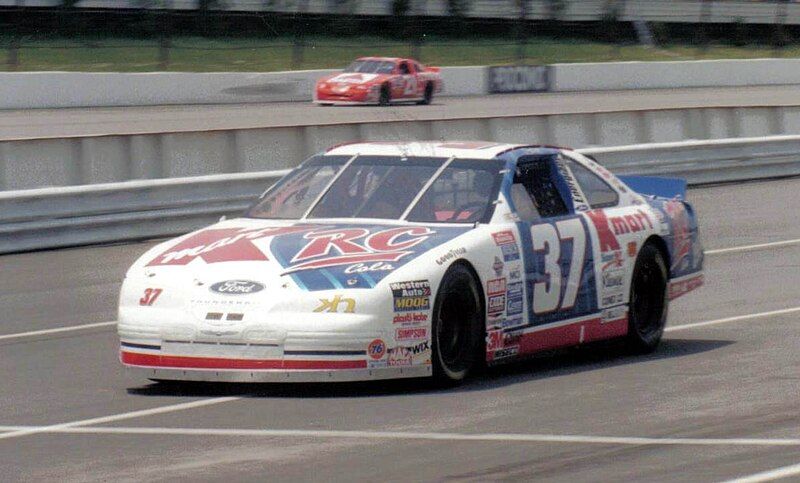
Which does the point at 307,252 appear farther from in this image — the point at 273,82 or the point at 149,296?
the point at 273,82

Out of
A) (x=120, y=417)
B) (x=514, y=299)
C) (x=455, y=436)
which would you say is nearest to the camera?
(x=455, y=436)

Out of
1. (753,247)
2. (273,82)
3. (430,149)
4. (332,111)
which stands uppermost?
(273,82)

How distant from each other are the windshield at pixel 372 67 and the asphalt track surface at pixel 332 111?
966 mm

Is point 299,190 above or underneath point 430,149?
underneath

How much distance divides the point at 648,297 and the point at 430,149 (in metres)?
1.91

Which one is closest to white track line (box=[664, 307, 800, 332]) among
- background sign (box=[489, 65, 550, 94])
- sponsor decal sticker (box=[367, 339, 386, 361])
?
sponsor decal sticker (box=[367, 339, 386, 361])

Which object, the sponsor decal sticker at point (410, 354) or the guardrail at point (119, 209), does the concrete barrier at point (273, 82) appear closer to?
the guardrail at point (119, 209)

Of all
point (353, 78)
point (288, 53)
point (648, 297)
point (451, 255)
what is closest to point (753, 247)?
point (648, 297)

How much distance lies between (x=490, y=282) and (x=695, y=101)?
123 ft

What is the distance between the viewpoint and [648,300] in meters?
10.4

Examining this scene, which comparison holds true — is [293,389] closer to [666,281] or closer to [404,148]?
[404,148]

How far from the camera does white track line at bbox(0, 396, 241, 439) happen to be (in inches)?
287

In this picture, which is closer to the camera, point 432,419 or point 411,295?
point 432,419

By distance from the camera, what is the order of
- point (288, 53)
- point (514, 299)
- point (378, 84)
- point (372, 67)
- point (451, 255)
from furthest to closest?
point (288, 53)
point (372, 67)
point (378, 84)
point (514, 299)
point (451, 255)
